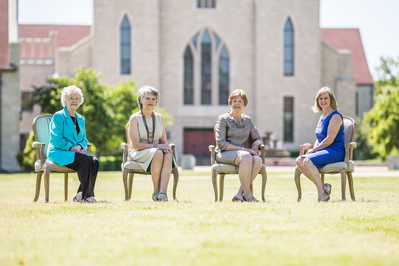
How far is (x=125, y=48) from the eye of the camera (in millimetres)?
44344

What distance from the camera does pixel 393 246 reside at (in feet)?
16.5

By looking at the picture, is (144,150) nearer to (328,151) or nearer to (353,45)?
(328,151)

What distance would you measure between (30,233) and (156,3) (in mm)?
39562

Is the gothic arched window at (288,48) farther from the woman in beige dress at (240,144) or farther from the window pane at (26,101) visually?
the woman in beige dress at (240,144)

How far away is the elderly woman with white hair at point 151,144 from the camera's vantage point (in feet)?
30.4

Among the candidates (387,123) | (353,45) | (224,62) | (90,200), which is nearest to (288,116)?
(224,62)

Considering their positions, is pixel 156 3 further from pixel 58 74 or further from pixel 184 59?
pixel 58 74

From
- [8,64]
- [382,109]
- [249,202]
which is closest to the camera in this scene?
[249,202]

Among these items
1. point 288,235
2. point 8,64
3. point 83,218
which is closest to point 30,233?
point 83,218

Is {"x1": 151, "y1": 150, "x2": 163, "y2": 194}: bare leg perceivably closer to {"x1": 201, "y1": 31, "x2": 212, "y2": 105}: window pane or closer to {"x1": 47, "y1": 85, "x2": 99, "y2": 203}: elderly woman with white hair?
{"x1": 47, "y1": 85, "x2": 99, "y2": 203}: elderly woman with white hair

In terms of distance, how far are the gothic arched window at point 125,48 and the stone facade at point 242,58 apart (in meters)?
0.37

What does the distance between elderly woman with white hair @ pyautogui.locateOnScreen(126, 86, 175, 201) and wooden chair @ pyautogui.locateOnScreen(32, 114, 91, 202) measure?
1.10 meters

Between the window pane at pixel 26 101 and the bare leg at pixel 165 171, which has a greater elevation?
the window pane at pixel 26 101

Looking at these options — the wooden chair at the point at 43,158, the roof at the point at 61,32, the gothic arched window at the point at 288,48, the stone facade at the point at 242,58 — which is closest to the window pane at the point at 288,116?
the stone facade at the point at 242,58
